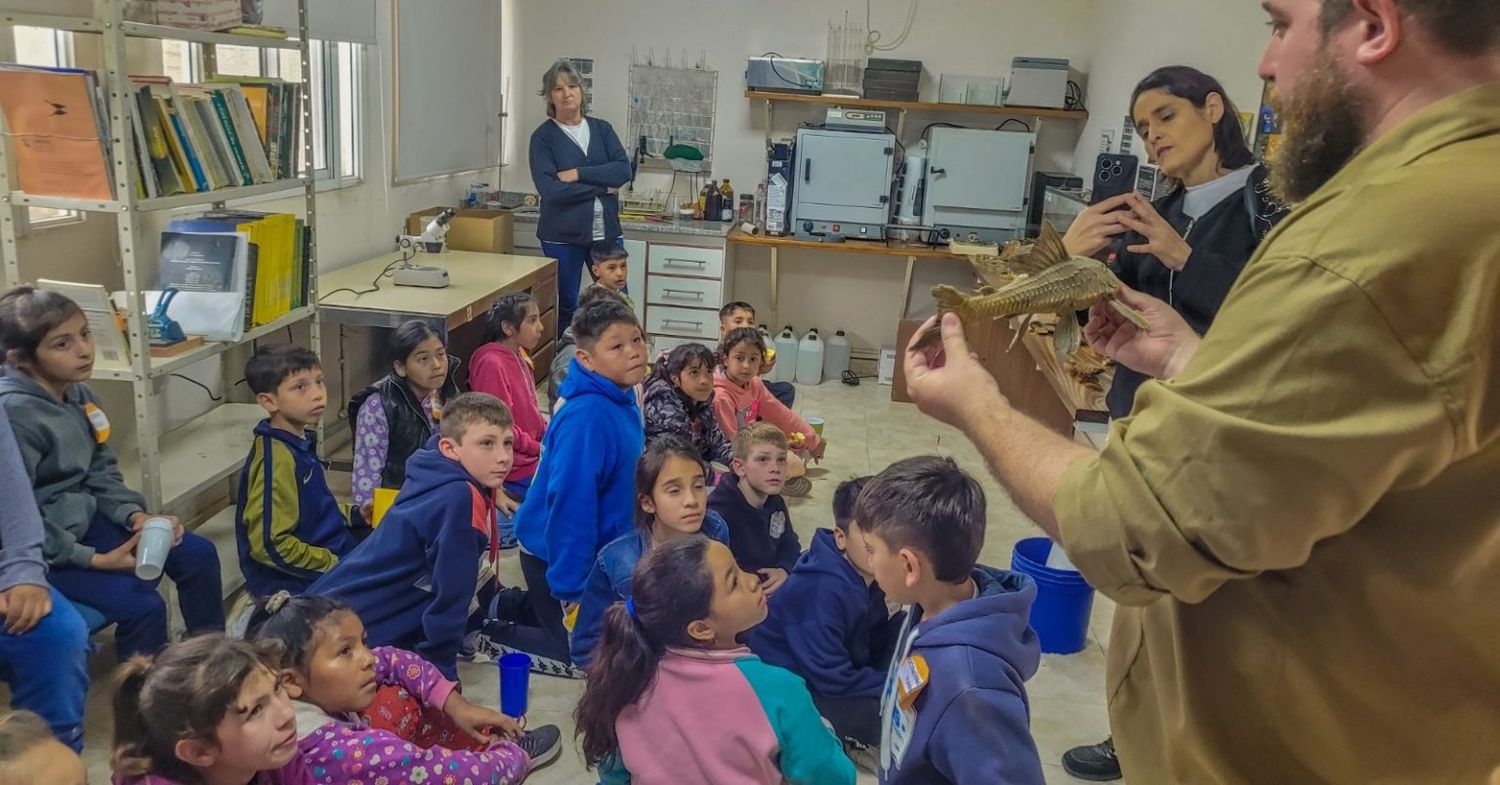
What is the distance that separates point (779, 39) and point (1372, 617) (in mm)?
5872

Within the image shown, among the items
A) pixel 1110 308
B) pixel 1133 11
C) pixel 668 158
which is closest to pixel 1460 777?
pixel 1110 308

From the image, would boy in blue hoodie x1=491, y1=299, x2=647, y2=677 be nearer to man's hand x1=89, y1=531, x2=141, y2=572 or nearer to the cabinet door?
man's hand x1=89, y1=531, x2=141, y2=572

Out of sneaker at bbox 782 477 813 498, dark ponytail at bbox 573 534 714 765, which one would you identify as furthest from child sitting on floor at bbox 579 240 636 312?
dark ponytail at bbox 573 534 714 765

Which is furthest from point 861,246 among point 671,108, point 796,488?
point 796,488

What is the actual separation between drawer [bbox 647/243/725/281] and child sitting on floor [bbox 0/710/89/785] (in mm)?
4556

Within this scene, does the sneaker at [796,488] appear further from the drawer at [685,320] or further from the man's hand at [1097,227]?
the man's hand at [1097,227]

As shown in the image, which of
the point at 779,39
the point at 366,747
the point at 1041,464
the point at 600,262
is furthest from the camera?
the point at 779,39

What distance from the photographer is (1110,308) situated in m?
1.32

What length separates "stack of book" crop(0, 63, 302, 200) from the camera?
7.99ft

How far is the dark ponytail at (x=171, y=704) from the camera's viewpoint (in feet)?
4.75

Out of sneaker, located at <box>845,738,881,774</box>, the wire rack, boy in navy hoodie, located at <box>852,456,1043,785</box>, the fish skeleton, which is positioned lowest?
sneaker, located at <box>845,738,881,774</box>

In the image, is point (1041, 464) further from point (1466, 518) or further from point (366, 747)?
point (366, 747)

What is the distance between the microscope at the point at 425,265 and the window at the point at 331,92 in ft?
1.36

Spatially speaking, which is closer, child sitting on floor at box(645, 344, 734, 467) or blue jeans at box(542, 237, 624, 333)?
child sitting on floor at box(645, 344, 734, 467)
